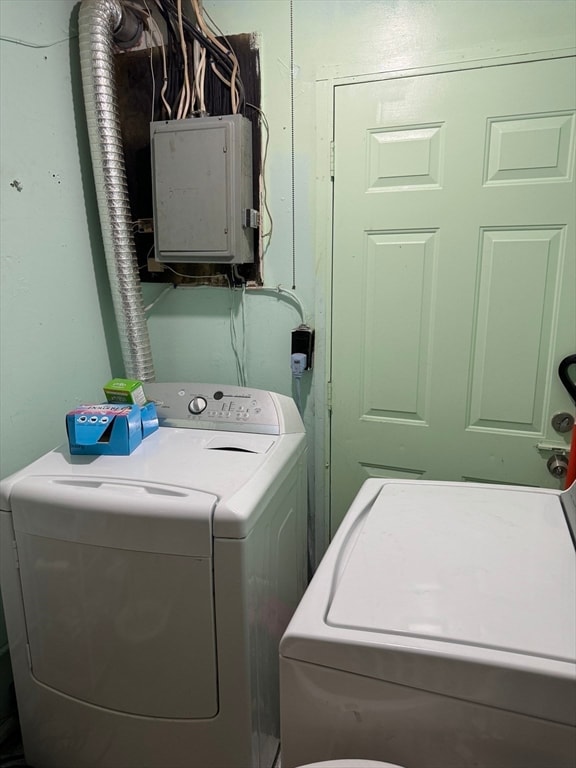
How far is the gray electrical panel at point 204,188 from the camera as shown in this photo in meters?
1.67

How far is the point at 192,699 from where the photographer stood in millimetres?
1231

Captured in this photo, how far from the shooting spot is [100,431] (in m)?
1.37

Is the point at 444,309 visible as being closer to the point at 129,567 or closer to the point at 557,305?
the point at 557,305

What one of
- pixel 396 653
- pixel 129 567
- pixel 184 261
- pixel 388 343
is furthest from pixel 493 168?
pixel 129 567

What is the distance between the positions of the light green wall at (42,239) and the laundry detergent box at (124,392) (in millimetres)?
305

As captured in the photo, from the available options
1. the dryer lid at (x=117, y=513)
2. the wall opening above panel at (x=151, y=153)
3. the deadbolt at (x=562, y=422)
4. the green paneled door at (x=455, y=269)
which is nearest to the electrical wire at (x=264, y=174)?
the wall opening above panel at (x=151, y=153)

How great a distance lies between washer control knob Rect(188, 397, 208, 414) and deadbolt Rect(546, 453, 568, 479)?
1.13 m

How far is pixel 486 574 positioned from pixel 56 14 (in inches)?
79.5

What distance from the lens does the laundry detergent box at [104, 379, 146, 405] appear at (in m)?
1.52

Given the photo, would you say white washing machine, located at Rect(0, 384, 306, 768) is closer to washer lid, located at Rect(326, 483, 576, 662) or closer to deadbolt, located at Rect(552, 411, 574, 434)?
washer lid, located at Rect(326, 483, 576, 662)

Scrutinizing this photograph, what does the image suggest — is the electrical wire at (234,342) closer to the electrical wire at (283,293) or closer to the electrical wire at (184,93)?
the electrical wire at (283,293)

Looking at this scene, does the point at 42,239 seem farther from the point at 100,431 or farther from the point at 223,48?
the point at 223,48

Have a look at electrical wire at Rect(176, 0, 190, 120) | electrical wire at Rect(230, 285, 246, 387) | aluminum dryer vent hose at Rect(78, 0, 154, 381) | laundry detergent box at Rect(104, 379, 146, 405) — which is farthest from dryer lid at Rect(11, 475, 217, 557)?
electrical wire at Rect(176, 0, 190, 120)

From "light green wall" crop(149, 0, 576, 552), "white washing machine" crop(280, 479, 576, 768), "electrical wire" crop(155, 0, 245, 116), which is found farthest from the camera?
"electrical wire" crop(155, 0, 245, 116)
